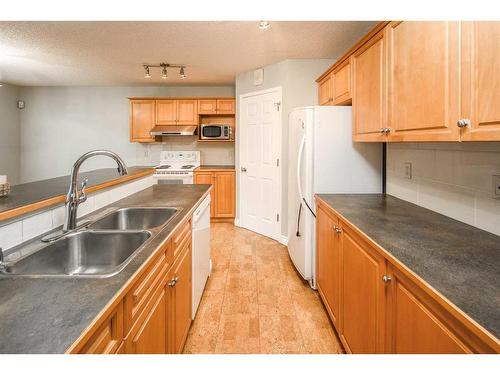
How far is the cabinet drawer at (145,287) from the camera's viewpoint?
0.92 meters

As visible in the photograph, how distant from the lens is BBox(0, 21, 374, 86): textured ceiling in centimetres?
294

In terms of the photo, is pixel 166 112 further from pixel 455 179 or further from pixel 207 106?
pixel 455 179

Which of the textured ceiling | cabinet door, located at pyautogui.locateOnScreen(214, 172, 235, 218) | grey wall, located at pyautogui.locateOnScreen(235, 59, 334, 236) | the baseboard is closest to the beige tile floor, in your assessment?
the baseboard

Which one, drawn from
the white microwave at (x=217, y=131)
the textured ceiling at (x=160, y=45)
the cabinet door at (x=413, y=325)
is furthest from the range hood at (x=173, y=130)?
the cabinet door at (x=413, y=325)

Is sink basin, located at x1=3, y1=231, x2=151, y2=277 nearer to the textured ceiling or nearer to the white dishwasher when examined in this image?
the white dishwasher

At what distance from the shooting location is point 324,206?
2.29 meters

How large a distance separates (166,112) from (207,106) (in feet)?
2.33

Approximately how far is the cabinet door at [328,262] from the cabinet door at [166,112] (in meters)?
3.72

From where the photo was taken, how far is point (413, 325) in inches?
38.7

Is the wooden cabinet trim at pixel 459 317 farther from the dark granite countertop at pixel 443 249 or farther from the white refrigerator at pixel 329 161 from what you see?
the white refrigerator at pixel 329 161

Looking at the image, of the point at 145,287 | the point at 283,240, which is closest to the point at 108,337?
the point at 145,287

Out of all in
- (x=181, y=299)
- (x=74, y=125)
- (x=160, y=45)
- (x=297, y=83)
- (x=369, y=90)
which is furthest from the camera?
(x=74, y=125)

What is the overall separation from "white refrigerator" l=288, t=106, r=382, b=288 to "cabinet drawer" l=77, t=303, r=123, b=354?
6.60 ft
